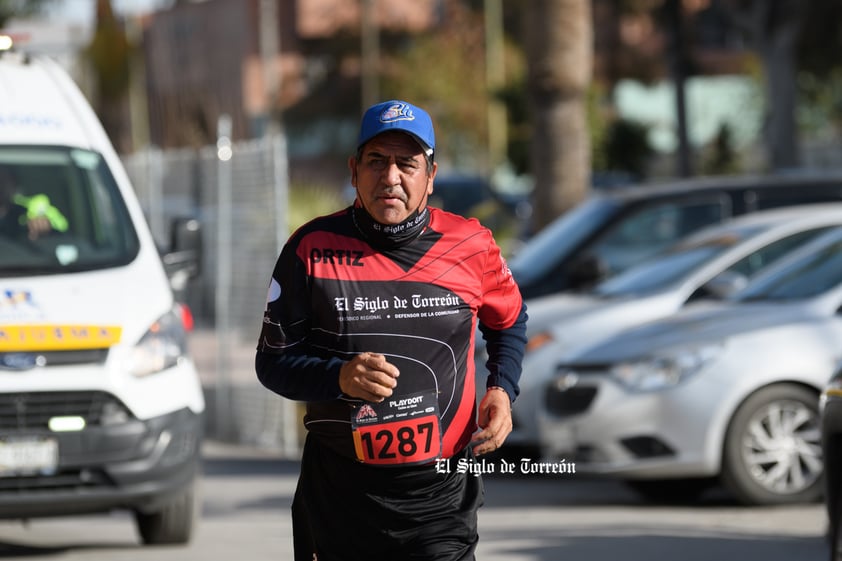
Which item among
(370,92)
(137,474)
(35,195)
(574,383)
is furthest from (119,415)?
(370,92)

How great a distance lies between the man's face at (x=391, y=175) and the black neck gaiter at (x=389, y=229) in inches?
0.9

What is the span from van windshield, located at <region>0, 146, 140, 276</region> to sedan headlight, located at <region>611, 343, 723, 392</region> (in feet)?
9.14

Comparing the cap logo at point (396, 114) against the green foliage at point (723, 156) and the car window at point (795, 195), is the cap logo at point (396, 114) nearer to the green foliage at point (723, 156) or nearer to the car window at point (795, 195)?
the car window at point (795, 195)

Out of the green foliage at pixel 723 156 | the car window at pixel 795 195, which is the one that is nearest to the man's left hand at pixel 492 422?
the car window at pixel 795 195

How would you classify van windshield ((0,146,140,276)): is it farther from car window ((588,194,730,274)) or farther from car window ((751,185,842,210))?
car window ((751,185,842,210))

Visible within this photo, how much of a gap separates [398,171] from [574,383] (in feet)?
18.4

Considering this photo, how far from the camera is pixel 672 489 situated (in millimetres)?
10070

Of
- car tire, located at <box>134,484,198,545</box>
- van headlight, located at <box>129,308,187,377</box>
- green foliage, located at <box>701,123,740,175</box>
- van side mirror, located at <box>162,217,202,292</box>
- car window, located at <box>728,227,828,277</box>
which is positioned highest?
green foliage, located at <box>701,123,740,175</box>

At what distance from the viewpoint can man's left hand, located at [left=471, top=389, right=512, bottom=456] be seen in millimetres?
4434

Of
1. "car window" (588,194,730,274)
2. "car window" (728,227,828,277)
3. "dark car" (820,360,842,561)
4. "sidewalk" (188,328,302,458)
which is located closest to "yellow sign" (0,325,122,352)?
"dark car" (820,360,842,561)

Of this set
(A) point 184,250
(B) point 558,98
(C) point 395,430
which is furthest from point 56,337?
(B) point 558,98

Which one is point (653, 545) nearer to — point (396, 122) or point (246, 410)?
point (396, 122)

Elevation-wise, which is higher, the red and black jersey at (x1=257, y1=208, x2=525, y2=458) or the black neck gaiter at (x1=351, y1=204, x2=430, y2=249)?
the black neck gaiter at (x1=351, y1=204, x2=430, y2=249)

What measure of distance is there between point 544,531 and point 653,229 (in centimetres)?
464
